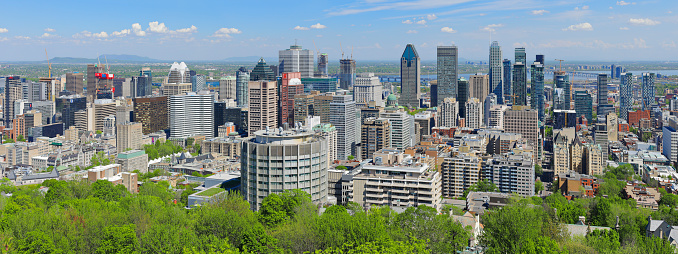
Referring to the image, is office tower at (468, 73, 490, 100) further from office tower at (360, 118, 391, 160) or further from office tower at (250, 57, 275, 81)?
office tower at (360, 118, 391, 160)

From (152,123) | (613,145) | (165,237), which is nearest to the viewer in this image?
(165,237)

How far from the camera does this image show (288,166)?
39.4 meters

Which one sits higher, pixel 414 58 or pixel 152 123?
pixel 414 58

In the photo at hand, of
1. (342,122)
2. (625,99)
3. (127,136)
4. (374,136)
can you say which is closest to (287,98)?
(342,122)

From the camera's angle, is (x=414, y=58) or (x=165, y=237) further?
(x=414, y=58)

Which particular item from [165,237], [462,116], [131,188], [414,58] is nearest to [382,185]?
[165,237]

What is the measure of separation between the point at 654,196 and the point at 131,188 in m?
50.3

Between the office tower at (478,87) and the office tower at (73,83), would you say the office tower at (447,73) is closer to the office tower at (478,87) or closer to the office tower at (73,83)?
the office tower at (478,87)

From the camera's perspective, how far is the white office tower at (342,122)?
278ft

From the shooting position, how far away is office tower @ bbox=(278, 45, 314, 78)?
16538cm

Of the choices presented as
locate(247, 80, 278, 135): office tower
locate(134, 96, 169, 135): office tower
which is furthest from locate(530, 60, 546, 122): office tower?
locate(134, 96, 169, 135): office tower

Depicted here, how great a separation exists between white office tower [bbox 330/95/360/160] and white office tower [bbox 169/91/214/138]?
95.1 feet

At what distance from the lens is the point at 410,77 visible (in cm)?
15338

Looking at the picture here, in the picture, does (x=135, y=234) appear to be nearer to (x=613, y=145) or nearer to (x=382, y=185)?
(x=382, y=185)
